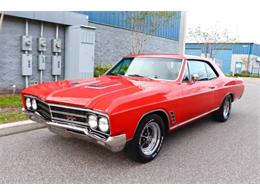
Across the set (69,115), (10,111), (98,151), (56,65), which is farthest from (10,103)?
(69,115)

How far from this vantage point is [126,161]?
3510mm

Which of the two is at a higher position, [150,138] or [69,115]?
[69,115]

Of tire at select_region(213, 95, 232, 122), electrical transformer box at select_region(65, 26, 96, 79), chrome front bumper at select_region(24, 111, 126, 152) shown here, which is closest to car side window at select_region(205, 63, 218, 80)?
tire at select_region(213, 95, 232, 122)

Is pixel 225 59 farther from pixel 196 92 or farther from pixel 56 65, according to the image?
pixel 196 92

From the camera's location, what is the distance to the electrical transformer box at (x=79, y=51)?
9047mm

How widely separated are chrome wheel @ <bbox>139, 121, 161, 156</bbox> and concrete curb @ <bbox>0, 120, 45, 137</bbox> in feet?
7.99

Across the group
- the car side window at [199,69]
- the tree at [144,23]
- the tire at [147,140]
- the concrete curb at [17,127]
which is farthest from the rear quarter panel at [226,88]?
the tree at [144,23]

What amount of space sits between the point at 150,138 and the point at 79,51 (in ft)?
20.5

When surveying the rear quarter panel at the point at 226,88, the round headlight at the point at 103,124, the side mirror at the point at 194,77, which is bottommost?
the round headlight at the point at 103,124

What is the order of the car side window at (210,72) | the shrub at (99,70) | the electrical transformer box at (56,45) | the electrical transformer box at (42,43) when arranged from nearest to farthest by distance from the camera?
1. the car side window at (210,72)
2. the electrical transformer box at (42,43)
3. the electrical transformer box at (56,45)
4. the shrub at (99,70)

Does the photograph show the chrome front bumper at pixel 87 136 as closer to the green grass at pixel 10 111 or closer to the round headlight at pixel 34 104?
the round headlight at pixel 34 104

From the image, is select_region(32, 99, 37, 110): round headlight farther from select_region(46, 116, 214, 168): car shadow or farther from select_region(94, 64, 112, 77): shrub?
select_region(94, 64, 112, 77): shrub

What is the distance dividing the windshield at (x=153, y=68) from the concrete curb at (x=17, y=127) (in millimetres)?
1956

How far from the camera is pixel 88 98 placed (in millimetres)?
3014
